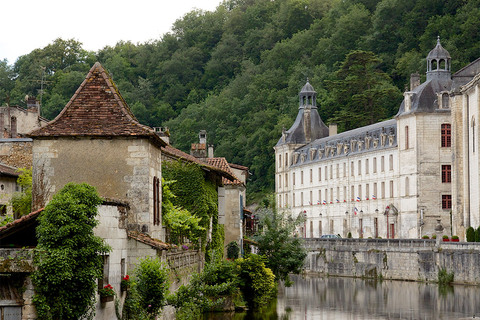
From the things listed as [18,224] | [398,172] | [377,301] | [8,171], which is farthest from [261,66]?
[18,224]

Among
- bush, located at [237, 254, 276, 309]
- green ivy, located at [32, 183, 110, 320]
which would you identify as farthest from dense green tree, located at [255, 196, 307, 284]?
green ivy, located at [32, 183, 110, 320]

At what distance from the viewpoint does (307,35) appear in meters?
134

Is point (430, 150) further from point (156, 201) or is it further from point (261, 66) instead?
point (261, 66)

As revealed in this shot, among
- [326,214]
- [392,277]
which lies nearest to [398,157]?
[326,214]

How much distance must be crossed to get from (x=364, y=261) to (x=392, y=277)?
4815mm

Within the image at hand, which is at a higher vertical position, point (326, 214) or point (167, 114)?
point (167, 114)

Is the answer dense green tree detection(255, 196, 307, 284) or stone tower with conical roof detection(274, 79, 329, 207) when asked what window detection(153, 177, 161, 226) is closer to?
dense green tree detection(255, 196, 307, 284)

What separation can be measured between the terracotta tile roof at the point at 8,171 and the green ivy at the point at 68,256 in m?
17.6

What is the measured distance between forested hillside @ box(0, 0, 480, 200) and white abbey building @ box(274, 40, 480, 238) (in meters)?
9.37

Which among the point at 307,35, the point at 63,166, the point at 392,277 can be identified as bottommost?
the point at 392,277

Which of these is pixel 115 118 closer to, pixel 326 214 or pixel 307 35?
pixel 326 214

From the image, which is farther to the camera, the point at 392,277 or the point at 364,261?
the point at 364,261

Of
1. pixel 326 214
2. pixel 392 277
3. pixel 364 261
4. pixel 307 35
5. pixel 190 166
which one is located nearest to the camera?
pixel 190 166

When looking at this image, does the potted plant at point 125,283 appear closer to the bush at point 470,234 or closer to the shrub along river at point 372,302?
the shrub along river at point 372,302
